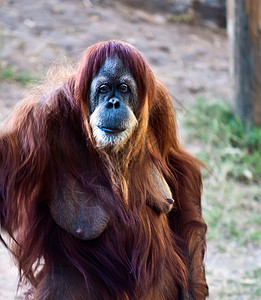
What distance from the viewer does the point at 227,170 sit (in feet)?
17.6

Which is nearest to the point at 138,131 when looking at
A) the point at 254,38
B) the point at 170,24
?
the point at 254,38

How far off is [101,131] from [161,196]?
507mm

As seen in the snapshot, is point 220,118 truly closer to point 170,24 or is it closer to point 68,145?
point 170,24

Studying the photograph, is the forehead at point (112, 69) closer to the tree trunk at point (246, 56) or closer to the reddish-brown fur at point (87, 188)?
the reddish-brown fur at point (87, 188)

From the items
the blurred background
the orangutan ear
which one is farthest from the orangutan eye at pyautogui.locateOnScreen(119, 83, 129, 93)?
the blurred background

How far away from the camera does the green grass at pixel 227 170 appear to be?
186 inches

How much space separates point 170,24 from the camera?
29.1ft

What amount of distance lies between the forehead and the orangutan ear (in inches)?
20.6

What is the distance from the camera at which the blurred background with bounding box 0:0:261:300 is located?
4461 mm

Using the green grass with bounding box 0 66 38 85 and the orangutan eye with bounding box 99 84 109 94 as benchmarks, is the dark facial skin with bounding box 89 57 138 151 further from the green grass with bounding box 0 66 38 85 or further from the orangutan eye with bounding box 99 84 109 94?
the green grass with bounding box 0 66 38 85

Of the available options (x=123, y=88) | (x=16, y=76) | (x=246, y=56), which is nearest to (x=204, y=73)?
(x=246, y=56)

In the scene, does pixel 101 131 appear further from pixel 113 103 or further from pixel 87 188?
pixel 87 188

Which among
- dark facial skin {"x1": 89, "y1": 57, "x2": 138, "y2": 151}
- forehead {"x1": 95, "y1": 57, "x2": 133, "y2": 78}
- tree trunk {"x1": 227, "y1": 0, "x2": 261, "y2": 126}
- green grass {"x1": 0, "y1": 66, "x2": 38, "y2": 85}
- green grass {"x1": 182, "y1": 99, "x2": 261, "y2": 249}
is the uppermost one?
forehead {"x1": 95, "y1": 57, "x2": 133, "y2": 78}

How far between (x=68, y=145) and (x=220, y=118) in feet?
12.4
